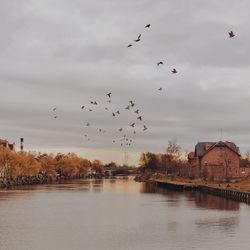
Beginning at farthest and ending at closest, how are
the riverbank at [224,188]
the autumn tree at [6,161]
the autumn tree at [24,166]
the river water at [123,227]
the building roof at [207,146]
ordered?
the autumn tree at [24,166] → the building roof at [207,146] → the autumn tree at [6,161] → the riverbank at [224,188] → the river water at [123,227]

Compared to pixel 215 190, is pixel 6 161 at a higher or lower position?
higher

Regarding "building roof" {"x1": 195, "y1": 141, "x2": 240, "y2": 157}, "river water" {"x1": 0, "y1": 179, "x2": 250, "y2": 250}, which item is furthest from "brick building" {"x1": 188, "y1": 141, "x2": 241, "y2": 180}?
"river water" {"x1": 0, "y1": 179, "x2": 250, "y2": 250}

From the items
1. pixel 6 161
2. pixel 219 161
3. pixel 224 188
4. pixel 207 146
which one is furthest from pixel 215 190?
pixel 6 161

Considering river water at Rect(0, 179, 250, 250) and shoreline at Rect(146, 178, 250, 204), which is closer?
river water at Rect(0, 179, 250, 250)

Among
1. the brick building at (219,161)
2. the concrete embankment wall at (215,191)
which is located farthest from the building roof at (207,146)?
the concrete embankment wall at (215,191)

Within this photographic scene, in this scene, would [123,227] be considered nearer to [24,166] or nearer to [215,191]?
[215,191]

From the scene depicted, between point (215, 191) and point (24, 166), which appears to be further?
point (24, 166)

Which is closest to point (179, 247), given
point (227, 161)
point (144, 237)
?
point (144, 237)

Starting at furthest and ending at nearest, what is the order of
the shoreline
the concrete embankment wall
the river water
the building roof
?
the building roof, the shoreline, the concrete embankment wall, the river water

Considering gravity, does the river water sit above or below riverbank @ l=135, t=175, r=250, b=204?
below

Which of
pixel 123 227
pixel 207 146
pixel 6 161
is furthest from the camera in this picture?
pixel 207 146

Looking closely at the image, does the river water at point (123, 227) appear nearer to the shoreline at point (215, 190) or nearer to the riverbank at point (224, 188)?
the shoreline at point (215, 190)

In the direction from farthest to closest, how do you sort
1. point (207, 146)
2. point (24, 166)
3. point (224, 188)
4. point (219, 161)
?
point (24, 166), point (207, 146), point (219, 161), point (224, 188)

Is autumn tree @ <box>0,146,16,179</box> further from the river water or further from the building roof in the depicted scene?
the river water
